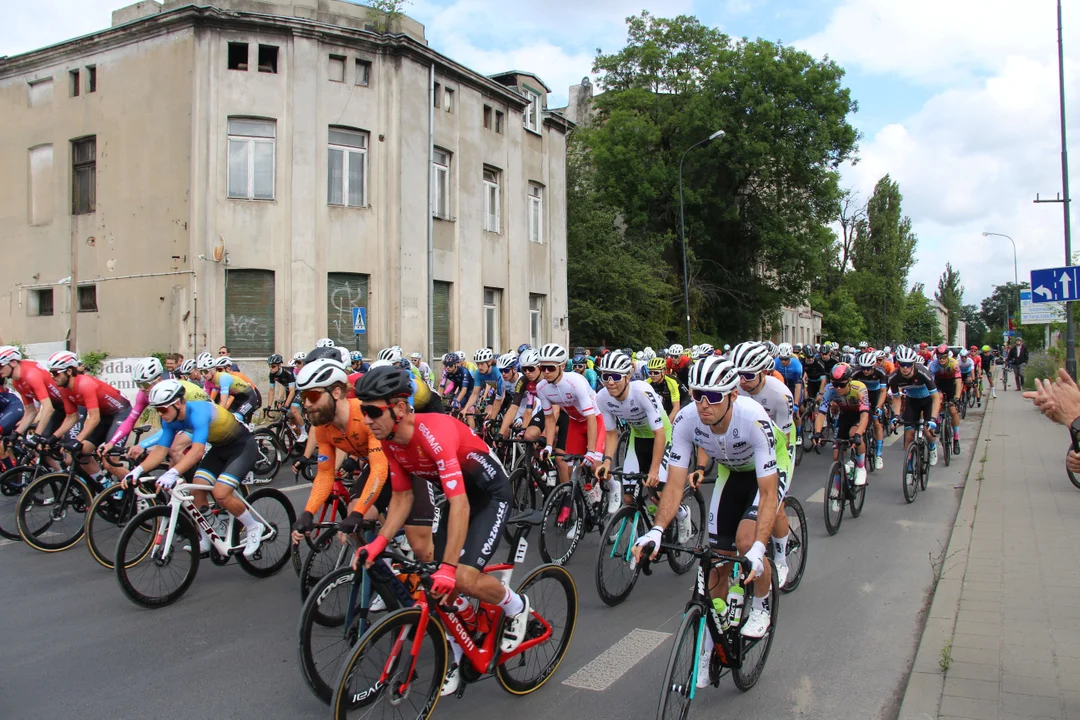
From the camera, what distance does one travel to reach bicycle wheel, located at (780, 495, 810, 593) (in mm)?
6137

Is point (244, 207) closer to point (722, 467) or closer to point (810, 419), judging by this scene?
point (810, 419)

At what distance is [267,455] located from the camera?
39.5 ft

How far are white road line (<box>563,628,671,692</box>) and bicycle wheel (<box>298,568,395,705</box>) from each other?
1.24 meters

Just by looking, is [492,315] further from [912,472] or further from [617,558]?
[617,558]

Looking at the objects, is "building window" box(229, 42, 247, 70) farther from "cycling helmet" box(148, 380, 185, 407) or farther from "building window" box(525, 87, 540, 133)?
"cycling helmet" box(148, 380, 185, 407)

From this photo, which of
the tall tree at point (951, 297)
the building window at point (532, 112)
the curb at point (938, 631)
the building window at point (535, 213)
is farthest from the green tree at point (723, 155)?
the tall tree at point (951, 297)

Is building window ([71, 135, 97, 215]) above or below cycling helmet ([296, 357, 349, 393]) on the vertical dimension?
above

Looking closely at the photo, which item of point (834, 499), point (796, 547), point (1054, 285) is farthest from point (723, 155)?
point (796, 547)

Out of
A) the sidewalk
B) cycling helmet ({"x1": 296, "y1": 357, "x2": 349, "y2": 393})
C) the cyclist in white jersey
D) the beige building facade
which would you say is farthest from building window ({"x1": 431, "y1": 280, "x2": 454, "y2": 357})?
the cyclist in white jersey

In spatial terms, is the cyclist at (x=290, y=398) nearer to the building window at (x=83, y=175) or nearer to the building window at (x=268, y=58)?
the building window at (x=268, y=58)

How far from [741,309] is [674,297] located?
4967 mm

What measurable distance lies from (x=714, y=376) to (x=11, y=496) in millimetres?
7584

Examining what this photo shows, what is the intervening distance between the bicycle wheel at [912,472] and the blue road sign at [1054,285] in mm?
4102

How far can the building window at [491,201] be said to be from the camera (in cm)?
2555
